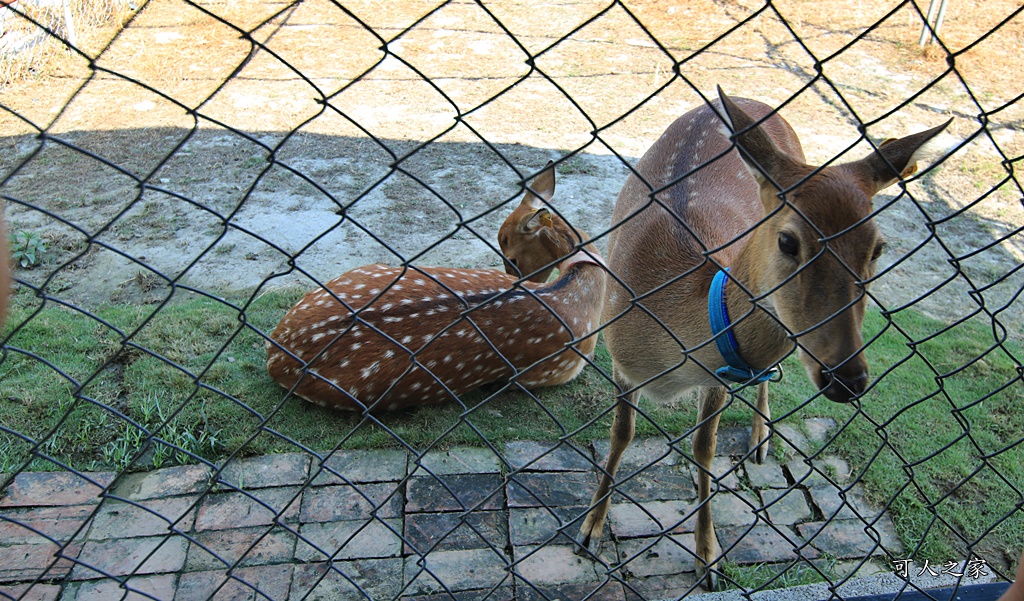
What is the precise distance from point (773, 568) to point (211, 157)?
5.12 meters

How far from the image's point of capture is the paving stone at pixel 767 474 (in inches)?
132

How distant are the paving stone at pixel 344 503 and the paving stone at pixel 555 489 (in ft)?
1.60

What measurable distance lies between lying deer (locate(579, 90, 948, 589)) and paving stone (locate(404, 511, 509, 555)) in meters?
0.34

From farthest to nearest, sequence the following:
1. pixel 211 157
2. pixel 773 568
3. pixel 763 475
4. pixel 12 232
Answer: pixel 211 157, pixel 12 232, pixel 763 475, pixel 773 568

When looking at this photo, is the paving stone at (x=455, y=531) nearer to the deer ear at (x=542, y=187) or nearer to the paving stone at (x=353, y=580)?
the paving stone at (x=353, y=580)

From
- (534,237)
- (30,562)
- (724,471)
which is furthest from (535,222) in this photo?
(30,562)

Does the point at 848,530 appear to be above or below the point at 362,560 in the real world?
below

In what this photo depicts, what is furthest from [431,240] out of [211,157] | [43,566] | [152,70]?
A: [152,70]

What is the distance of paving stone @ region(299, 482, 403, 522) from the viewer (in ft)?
9.88

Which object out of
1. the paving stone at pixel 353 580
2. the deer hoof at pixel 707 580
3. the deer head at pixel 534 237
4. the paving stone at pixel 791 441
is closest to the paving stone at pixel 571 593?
the deer hoof at pixel 707 580

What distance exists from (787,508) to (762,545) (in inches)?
10.4

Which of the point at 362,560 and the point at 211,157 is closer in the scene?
the point at 362,560

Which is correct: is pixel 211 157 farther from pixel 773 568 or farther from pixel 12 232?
pixel 773 568

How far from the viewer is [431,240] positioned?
5.20 m
